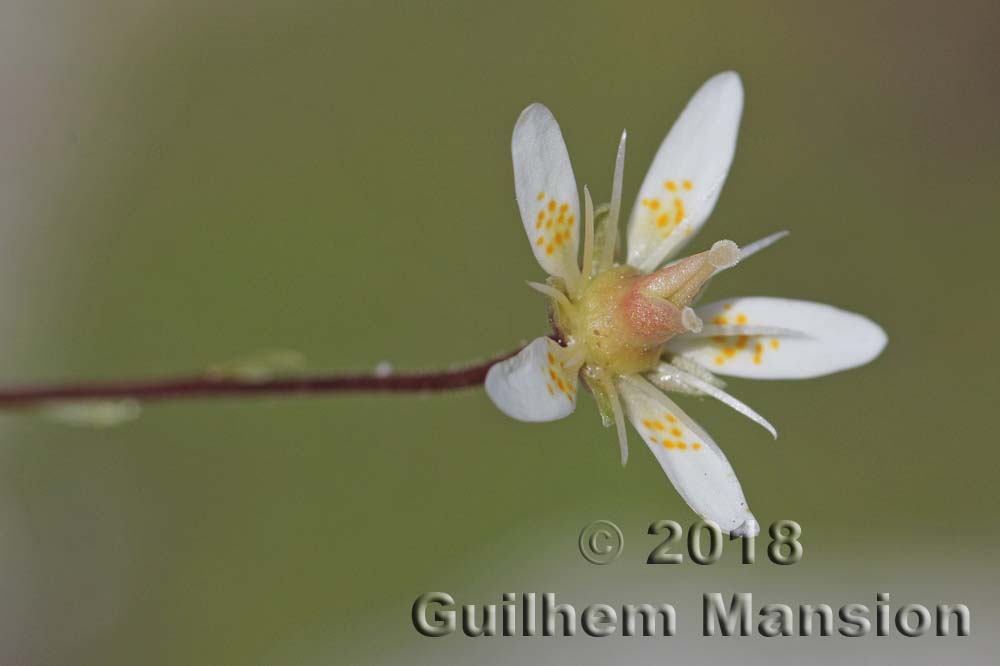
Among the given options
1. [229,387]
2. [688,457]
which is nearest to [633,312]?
[688,457]

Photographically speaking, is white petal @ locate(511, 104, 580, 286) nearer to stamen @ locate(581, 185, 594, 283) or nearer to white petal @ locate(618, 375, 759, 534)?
stamen @ locate(581, 185, 594, 283)

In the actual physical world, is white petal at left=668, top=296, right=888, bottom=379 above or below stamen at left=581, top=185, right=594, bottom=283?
below

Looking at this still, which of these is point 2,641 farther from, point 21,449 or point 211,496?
point 211,496

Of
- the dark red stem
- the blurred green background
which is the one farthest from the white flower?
the blurred green background

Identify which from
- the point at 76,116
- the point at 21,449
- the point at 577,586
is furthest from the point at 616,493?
the point at 76,116

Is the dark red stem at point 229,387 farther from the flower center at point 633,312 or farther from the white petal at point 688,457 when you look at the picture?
the white petal at point 688,457
